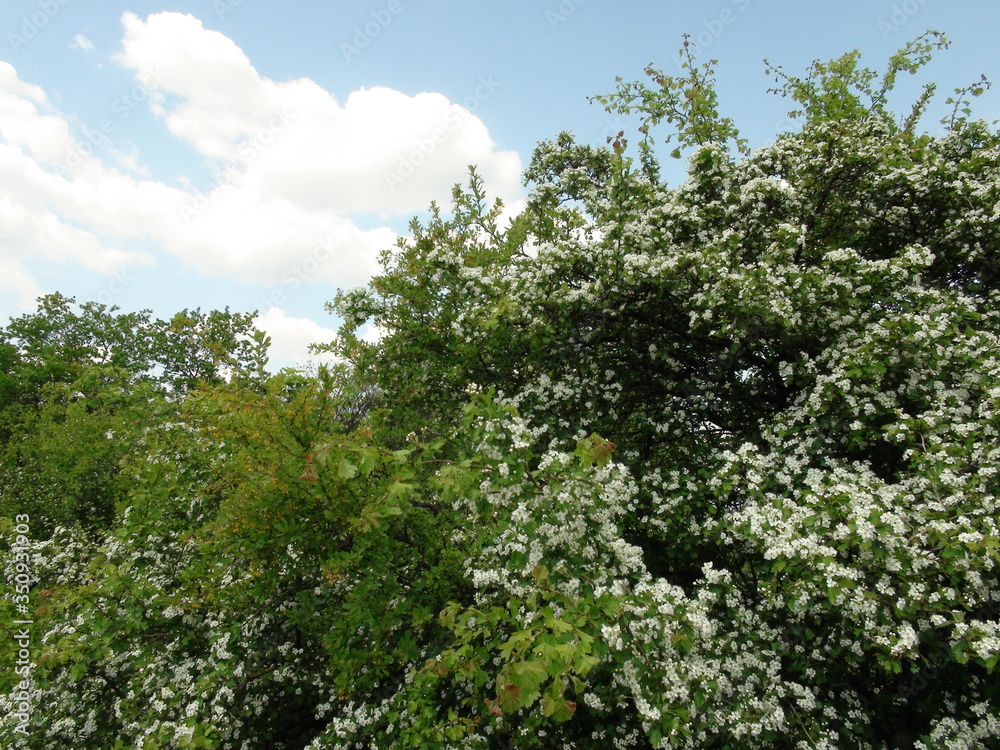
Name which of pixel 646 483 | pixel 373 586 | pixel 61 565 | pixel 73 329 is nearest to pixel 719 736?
pixel 646 483

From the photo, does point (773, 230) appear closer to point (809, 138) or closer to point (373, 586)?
point (809, 138)

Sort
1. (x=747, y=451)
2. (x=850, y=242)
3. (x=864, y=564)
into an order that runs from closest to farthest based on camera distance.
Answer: (x=864, y=564)
(x=747, y=451)
(x=850, y=242)

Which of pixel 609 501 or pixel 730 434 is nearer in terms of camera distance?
pixel 609 501

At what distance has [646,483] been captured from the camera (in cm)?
584

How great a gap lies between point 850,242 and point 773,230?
1266mm

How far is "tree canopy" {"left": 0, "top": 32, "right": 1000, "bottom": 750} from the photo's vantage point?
3.86m

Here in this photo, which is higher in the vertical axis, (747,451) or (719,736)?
(747,451)

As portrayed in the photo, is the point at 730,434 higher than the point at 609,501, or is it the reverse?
the point at 730,434

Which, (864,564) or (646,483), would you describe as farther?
(646,483)

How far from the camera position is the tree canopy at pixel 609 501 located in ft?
12.7

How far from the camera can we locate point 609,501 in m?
4.08

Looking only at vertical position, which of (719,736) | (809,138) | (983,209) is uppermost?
(809,138)

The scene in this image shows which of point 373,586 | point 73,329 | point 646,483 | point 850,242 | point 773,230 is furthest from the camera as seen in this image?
point 73,329

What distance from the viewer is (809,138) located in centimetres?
695
